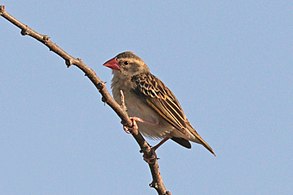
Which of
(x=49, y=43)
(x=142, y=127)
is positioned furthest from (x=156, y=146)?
(x=49, y=43)

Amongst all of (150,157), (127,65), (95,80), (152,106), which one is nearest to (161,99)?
(152,106)

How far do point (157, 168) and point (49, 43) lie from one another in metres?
2.33

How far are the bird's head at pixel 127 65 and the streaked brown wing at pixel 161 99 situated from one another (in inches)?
7.6

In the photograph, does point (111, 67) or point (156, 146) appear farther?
point (111, 67)

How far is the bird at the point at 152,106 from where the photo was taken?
325 inches

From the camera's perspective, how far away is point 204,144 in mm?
8273

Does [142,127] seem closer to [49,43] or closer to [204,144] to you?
[204,144]

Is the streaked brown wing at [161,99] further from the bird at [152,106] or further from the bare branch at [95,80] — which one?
the bare branch at [95,80]

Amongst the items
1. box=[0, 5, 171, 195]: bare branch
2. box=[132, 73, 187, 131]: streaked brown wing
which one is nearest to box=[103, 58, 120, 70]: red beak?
box=[132, 73, 187, 131]: streaked brown wing

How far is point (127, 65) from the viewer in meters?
9.09

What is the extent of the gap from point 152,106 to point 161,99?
0.99 feet

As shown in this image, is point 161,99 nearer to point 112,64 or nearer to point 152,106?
point 152,106

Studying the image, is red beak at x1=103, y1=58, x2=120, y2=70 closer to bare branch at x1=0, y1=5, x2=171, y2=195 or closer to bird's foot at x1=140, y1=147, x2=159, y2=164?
bird's foot at x1=140, y1=147, x2=159, y2=164

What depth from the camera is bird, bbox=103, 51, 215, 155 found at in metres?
8.25
